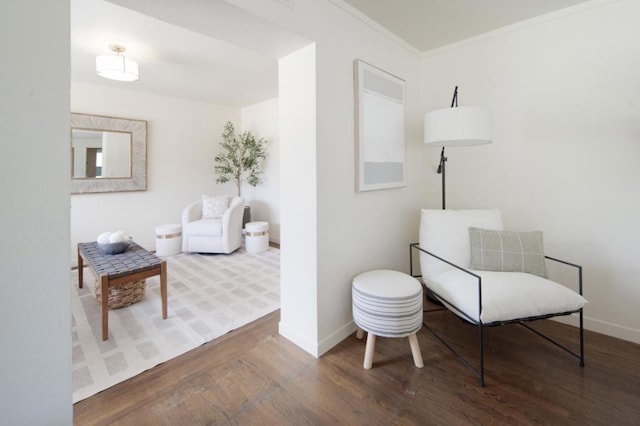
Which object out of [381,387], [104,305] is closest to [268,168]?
[104,305]

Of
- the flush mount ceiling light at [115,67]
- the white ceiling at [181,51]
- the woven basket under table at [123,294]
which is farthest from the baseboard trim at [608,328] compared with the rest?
the flush mount ceiling light at [115,67]

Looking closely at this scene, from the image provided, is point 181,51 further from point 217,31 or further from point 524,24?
point 524,24

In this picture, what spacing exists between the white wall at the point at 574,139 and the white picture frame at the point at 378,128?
73cm

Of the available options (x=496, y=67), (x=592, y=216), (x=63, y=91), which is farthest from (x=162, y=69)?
(x=592, y=216)

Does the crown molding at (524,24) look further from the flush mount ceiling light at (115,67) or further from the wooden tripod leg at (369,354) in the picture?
the flush mount ceiling light at (115,67)

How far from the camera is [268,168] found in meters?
5.18

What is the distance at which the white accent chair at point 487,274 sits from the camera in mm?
1650

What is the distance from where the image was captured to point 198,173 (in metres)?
5.12

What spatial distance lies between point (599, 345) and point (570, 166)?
130 cm

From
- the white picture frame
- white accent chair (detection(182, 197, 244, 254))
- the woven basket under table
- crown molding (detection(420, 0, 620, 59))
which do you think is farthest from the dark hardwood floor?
crown molding (detection(420, 0, 620, 59))

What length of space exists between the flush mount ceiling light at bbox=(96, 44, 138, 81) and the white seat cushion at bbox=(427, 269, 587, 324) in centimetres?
337

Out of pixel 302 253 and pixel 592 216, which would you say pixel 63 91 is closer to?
pixel 302 253

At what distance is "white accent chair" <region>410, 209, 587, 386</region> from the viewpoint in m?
1.65

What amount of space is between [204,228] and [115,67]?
2236 millimetres
